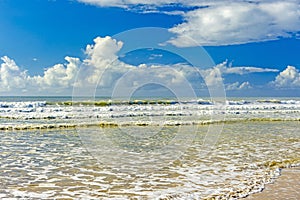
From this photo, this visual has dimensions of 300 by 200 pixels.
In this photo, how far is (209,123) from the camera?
26.2 meters

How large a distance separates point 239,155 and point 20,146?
806 centimetres

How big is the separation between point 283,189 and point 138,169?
377 cm

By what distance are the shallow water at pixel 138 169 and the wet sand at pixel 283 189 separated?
0.25 m

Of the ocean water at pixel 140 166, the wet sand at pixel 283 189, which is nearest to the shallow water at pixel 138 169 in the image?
the ocean water at pixel 140 166

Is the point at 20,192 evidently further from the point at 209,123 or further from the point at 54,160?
the point at 209,123

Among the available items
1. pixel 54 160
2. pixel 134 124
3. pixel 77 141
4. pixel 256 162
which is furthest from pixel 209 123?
pixel 54 160

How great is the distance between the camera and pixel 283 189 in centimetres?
791

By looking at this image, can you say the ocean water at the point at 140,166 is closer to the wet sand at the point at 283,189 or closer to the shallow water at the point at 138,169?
the shallow water at the point at 138,169

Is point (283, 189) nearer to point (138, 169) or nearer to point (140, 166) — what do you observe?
point (138, 169)

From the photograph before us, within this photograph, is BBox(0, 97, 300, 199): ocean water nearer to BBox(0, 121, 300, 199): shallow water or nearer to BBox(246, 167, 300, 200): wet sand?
BBox(0, 121, 300, 199): shallow water

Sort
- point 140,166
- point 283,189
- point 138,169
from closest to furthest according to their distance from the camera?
point 283,189
point 138,169
point 140,166

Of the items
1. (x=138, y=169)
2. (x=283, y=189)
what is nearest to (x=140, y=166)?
(x=138, y=169)

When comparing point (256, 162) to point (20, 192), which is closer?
point (20, 192)

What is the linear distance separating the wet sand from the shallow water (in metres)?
0.25
